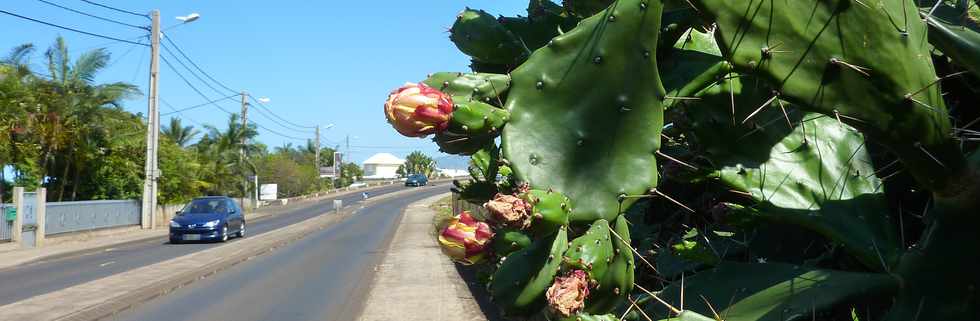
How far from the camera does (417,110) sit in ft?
8.84

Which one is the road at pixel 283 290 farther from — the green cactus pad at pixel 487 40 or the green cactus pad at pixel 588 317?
the green cactus pad at pixel 588 317

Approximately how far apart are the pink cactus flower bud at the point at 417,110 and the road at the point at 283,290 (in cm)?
709

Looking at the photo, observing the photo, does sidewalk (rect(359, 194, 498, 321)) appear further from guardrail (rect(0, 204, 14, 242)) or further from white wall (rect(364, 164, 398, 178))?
white wall (rect(364, 164, 398, 178))

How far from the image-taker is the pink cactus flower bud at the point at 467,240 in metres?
2.96

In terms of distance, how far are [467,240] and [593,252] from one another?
0.43 m

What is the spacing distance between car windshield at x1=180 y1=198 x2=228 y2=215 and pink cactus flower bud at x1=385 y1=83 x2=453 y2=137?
2229cm

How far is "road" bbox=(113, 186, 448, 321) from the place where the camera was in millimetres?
9875

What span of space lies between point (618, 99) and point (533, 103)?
0.97 feet

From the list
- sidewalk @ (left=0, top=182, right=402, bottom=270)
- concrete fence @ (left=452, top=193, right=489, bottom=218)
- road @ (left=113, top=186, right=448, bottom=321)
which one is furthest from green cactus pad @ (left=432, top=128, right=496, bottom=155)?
sidewalk @ (left=0, top=182, right=402, bottom=270)

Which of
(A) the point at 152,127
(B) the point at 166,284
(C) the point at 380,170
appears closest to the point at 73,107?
(A) the point at 152,127

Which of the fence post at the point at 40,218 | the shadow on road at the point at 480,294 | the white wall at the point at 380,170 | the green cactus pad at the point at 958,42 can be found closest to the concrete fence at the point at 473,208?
the shadow on road at the point at 480,294

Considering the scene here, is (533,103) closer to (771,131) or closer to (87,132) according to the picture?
(771,131)

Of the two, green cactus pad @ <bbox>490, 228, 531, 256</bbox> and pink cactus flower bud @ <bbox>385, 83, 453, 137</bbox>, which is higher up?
pink cactus flower bud @ <bbox>385, 83, 453, 137</bbox>

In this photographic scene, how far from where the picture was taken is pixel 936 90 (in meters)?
2.58
